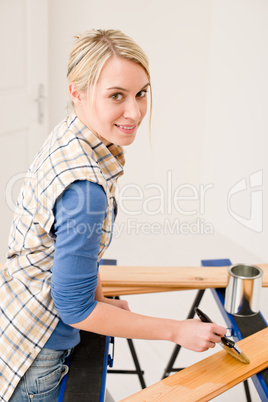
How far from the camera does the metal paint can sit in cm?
156

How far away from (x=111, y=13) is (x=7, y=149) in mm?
1493

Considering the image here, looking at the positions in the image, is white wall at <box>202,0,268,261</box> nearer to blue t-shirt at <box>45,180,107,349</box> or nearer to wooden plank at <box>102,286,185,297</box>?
wooden plank at <box>102,286,185,297</box>

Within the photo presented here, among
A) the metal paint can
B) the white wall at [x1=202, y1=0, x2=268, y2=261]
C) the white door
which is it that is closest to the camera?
the metal paint can

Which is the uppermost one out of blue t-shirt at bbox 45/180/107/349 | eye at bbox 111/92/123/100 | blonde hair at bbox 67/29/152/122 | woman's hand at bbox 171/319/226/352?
blonde hair at bbox 67/29/152/122

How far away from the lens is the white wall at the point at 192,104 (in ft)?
13.4

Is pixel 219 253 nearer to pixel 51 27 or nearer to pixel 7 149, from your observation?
pixel 7 149

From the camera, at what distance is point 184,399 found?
1179 millimetres

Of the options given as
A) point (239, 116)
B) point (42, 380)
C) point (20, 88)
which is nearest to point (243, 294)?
point (42, 380)

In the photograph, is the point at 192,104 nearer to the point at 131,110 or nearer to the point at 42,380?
the point at 131,110

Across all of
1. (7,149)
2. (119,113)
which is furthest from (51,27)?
(119,113)

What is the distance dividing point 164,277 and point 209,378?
534 millimetres

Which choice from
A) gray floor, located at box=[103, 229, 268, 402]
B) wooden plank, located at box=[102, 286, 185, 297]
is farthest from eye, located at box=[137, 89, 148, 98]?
gray floor, located at box=[103, 229, 268, 402]

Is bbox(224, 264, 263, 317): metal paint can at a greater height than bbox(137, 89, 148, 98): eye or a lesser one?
lesser

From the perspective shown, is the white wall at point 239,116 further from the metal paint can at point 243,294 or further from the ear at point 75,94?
the ear at point 75,94
